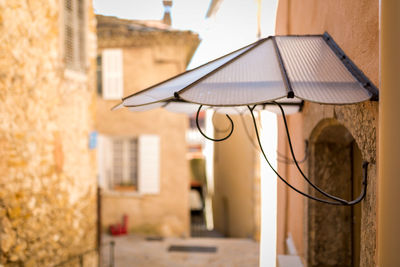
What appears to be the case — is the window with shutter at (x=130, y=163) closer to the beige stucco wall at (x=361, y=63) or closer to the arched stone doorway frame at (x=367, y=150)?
the beige stucco wall at (x=361, y=63)

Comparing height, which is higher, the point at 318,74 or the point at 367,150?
the point at 318,74

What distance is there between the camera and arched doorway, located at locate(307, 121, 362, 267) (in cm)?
318

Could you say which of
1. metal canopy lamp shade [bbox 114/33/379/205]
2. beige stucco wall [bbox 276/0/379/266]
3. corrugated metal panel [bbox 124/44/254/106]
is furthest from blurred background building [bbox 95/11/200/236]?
metal canopy lamp shade [bbox 114/33/379/205]

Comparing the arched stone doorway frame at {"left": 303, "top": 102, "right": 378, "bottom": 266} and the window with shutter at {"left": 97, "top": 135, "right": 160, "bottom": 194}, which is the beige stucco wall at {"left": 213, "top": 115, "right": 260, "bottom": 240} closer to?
the window with shutter at {"left": 97, "top": 135, "right": 160, "bottom": 194}

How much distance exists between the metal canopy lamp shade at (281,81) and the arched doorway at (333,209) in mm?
1078

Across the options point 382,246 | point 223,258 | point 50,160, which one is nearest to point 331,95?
point 382,246

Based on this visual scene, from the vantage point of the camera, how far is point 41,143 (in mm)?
5004

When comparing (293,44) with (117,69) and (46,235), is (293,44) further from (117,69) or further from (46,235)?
(117,69)

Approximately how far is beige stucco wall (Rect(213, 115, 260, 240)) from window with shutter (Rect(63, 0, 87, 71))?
4.51 metres

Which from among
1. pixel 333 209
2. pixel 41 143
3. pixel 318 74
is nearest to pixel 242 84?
pixel 318 74

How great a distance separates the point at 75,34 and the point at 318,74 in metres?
5.08

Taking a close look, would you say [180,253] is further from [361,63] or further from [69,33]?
[361,63]

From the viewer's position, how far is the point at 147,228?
32.2 feet

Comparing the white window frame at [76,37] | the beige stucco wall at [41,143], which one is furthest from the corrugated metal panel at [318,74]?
the white window frame at [76,37]
